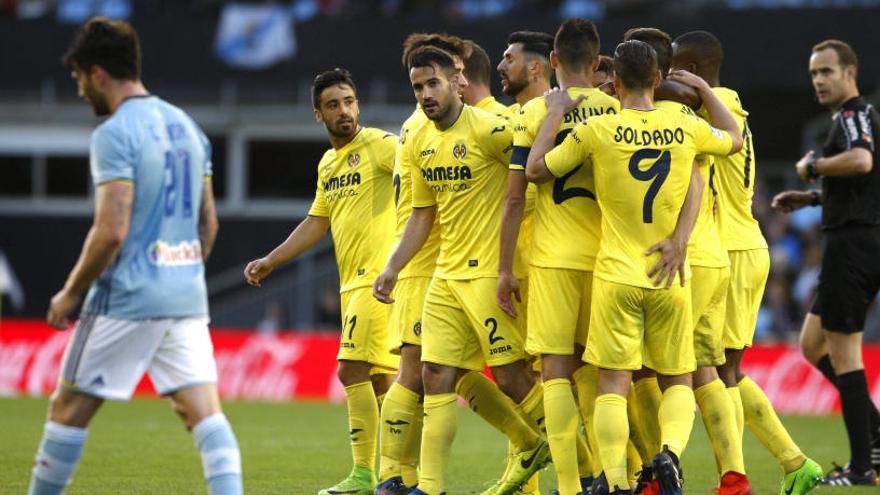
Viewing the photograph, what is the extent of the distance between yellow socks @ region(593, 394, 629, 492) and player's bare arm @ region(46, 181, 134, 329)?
267 centimetres

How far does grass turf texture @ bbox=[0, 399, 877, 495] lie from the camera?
9391 millimetres

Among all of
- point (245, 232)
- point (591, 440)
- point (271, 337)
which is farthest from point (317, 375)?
point (591, 440)

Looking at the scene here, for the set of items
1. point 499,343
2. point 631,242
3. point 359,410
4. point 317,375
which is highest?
point 631,242

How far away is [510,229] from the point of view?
7719 mm

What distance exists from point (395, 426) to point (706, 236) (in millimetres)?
2068

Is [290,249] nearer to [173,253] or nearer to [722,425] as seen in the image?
[173,253]

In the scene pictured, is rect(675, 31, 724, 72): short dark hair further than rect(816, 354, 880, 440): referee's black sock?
No

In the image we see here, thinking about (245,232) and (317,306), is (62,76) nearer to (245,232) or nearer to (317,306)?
(245,232)

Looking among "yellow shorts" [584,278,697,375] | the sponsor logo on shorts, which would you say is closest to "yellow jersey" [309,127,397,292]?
"yellow shorts" [584,278,697,375]

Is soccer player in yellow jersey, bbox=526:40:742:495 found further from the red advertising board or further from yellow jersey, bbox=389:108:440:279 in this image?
the red advertising board

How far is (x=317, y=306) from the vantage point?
2211 cm

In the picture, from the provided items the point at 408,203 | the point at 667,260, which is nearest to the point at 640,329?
the point at 667,260

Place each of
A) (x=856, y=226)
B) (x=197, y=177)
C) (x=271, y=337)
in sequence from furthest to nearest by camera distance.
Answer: (x=271, y=337) < (x=856, y=226) < (x=197, y=177)

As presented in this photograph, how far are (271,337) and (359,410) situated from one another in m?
10.5
